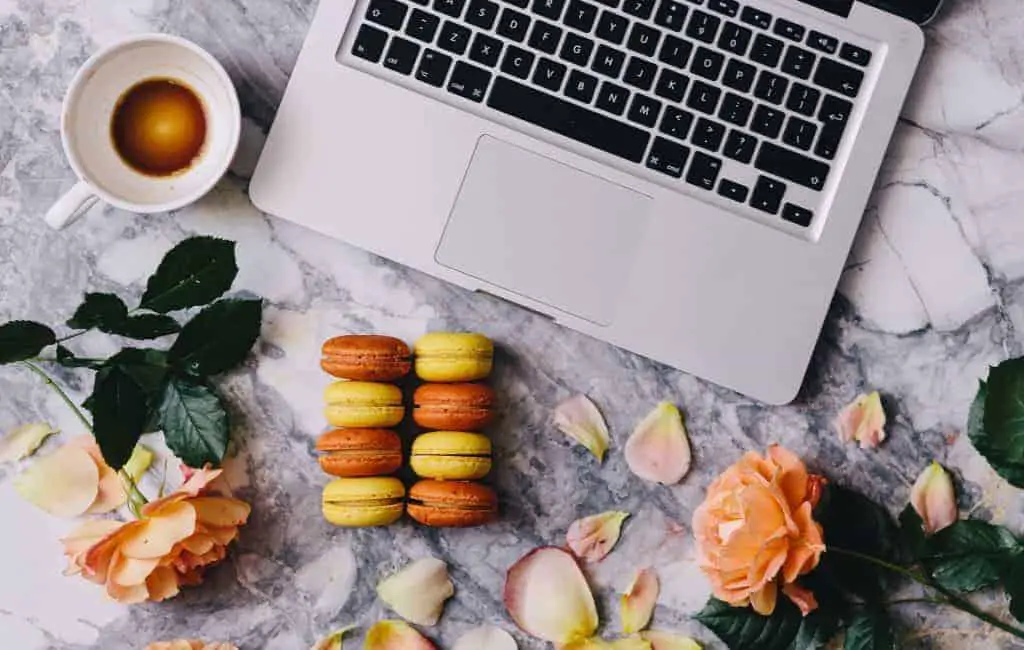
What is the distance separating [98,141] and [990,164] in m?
0.61

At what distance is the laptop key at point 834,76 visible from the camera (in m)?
0.68

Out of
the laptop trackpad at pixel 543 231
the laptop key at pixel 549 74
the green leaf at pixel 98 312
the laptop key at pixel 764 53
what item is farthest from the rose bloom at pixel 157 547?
the laptop key at pixel 764 53

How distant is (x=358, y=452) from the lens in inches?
27.0

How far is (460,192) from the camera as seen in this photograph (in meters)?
0.69

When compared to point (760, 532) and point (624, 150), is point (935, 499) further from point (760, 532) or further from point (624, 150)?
point (624, 150)

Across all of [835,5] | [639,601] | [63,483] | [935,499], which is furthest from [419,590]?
[835,5]

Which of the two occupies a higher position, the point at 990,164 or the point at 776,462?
the point at 990,164

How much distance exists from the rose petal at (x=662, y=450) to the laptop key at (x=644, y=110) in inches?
7.7

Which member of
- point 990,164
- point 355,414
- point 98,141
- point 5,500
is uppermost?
point 990,164

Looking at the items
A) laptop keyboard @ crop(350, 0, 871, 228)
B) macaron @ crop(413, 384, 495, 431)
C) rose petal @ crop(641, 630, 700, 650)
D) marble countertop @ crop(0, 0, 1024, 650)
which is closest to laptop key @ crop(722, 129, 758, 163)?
laptop keyboard @ crop(350, 0, 871, 228)

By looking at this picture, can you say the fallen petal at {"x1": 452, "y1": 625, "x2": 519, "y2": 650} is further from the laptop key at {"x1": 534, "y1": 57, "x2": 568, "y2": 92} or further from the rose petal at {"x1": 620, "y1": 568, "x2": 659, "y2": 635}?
the laptop key at {"x1": 534, "y1": 57, "x2": 568, "y2": 92}

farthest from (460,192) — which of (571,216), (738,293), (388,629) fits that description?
(388,629)

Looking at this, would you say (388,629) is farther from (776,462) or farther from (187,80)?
(187,80)

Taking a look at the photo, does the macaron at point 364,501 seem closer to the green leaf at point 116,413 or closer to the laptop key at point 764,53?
the green leaf at point 116,413
